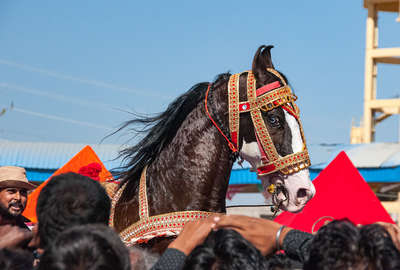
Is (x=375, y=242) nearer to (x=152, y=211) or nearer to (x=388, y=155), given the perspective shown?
(x=152, y=211)

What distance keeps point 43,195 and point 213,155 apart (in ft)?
5.39

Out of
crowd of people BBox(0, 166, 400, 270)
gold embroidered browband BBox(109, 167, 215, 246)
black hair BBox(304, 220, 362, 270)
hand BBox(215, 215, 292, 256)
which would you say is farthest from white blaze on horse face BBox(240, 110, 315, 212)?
black hair BBox(304, 220, 362, 270)

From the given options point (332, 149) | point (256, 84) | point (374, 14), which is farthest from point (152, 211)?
point (374, 14)

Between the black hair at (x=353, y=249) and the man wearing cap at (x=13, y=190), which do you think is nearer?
the black hair at (x=353, y=249)

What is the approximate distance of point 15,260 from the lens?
195cm

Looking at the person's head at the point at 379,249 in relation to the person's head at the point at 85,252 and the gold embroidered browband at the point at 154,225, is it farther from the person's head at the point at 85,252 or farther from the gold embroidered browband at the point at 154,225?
the gold embroidered browband at the point at 154,225

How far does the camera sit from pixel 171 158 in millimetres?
3736

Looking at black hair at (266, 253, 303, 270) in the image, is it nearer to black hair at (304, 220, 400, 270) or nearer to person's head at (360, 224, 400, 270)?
black hair at (304, 220, 400, 270)

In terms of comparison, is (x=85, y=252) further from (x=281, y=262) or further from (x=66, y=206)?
(x=281, y=262)

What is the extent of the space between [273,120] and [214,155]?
452 mm

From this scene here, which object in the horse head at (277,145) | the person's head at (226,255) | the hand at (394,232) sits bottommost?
the person's head at (226,255)

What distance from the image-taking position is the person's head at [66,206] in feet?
6.92

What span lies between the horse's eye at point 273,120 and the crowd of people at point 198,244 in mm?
1608

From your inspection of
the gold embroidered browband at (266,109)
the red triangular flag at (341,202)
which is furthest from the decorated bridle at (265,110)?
the red triangular flag at (341,202)
